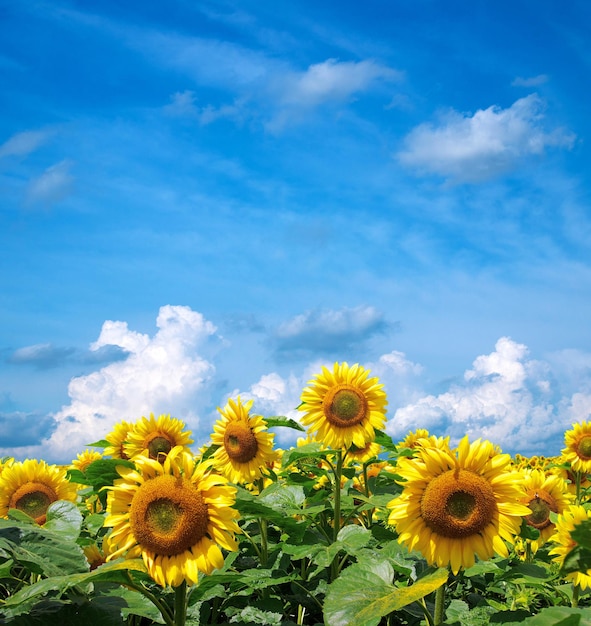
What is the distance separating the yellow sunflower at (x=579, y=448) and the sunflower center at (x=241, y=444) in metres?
5.96

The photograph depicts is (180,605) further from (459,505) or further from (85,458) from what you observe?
(85,458)

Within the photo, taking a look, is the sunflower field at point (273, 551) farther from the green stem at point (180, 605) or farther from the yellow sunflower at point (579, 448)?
the yellow sunflower at point (579, 448)

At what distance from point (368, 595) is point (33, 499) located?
14.5 ft

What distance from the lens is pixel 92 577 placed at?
298 centimetres

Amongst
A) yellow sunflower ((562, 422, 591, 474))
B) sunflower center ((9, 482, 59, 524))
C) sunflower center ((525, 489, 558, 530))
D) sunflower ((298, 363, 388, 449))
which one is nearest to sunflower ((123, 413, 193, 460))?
sunflower center ((9, 482, 59, 524))

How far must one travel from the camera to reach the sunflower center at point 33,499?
6.96 m

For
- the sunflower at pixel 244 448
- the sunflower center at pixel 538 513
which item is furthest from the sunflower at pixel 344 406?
the sunflower center at pixel 538 513

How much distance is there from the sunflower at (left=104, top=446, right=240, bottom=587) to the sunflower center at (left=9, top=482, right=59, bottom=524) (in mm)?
3692

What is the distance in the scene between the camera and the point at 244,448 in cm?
738

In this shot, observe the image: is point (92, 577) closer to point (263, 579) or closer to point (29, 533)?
point (29, 533)

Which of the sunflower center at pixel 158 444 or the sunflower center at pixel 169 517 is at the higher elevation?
the sunflower center at pixel 158 444

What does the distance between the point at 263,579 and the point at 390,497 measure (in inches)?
60.4

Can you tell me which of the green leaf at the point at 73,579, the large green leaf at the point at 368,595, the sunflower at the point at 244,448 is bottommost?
the large green leaf at the point at 368,595

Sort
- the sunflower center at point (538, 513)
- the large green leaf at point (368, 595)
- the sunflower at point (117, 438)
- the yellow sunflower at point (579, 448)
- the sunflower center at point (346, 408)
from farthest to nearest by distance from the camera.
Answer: the yellow sunflower at point (579, 448)
the sunflower at point (117, 438)
the sunflower center at point (538, 513)
the sunflower center at point (346, 408)
the large green leaf at point (368, 595)
